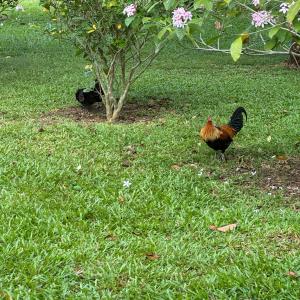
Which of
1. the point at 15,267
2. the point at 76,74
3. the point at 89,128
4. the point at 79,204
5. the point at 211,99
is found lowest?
the point at 76,74

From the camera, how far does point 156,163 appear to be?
532cm

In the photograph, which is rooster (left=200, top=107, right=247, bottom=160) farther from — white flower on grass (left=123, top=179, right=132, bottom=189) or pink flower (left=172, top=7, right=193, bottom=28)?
pink flower (left=172, top=7, right=193, bottom=28)

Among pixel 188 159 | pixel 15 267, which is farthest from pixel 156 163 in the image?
pixel 15 267

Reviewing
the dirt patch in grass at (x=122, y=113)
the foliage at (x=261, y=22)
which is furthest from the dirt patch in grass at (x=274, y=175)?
the dirt patch in grass at (x=122, y=113)

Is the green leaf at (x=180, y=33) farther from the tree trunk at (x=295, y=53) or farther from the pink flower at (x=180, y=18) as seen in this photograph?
the tree trunk at (x=295, y=53)

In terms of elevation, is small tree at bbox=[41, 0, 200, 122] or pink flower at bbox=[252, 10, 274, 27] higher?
pink flower at bbox=[252, 10, 274, 27]

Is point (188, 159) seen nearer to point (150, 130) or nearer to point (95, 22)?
point (150, 130)

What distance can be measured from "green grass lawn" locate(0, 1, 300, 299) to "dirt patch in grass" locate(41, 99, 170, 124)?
141 millimetres

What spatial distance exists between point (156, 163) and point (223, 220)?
1.40 metres

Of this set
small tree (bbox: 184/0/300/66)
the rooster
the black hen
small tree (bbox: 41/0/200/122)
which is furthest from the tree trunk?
the black hen

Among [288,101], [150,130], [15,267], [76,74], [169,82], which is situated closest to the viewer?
[15,267]

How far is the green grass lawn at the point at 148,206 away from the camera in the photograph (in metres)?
3.14

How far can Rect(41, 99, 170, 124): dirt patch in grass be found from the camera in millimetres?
7348

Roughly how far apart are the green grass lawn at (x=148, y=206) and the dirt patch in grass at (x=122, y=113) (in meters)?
0.14
